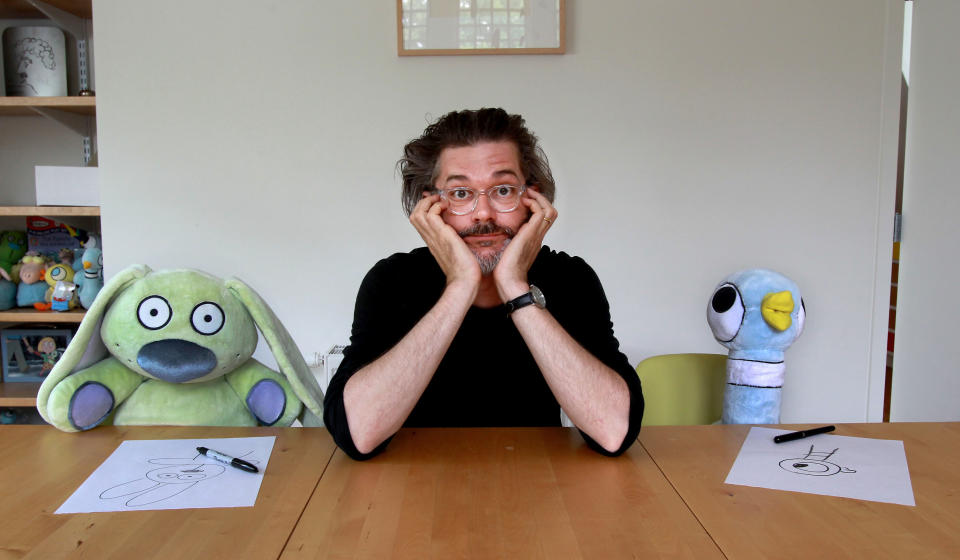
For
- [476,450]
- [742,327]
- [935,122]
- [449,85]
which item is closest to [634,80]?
[449,85]

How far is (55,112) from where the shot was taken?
2.38m

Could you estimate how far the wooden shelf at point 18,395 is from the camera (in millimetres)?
2309

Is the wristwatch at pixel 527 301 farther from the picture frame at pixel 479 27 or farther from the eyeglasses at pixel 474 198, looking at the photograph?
the picture frame at pixel 479 27

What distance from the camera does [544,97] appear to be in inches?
90.3

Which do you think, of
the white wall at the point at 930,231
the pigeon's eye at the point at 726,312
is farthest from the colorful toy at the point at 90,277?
the white wall at the point at 930,231

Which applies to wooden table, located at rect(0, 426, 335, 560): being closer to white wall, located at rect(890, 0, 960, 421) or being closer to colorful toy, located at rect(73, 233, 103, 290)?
colorful toy, located at rect(73, 233, 103, 290)

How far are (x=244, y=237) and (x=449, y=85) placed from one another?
0.91 meters

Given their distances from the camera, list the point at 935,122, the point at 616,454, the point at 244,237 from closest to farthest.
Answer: the point at 616,454 → the point at 935,122 → the point at 244,237

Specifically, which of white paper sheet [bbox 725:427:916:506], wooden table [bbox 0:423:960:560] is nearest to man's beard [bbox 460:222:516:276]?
wooden table [bbox 0:423:960:560]

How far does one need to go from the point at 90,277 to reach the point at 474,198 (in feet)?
5.58

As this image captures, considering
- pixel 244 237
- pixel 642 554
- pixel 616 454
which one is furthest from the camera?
pixel 244 237

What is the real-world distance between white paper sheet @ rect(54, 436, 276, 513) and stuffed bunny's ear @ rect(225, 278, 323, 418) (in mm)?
257

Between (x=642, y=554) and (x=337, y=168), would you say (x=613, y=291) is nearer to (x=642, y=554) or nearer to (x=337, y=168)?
(x=337, y=168)

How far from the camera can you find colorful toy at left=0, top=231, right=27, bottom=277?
2461 millimetres
